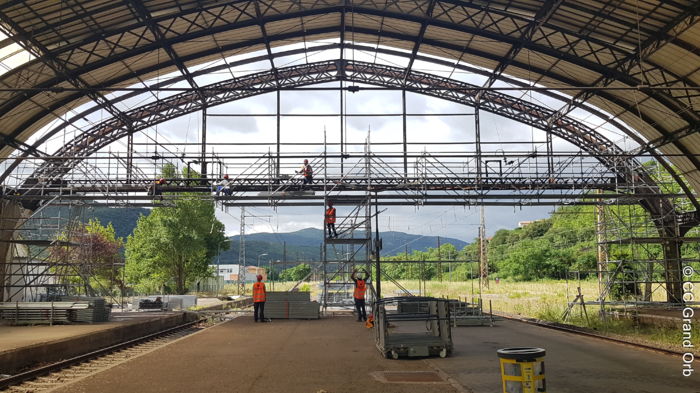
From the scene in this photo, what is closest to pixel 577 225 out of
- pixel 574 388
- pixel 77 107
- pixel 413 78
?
pixel 413 78

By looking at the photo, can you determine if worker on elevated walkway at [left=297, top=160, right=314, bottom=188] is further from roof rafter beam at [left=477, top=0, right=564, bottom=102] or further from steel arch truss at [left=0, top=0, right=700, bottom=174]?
roof rafter beam at [left=477, top=0, right=564, bottom=102]

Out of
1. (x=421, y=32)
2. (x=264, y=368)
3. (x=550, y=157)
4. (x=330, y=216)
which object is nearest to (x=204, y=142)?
(x=330, y=216)

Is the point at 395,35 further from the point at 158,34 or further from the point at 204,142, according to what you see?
the point at 204,142

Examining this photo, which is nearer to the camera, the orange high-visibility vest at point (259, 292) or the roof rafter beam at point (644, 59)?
the roof rafter beam at point (644, 59)

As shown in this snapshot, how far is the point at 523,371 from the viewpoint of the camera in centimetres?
673

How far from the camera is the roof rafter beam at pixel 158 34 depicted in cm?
1876

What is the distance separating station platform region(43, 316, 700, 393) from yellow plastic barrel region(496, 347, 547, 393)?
177 centimetres

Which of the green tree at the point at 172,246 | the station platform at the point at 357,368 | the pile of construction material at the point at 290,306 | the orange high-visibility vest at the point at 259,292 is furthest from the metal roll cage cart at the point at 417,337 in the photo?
the green tree at the point at 172,246

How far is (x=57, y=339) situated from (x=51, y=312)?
17.3ft

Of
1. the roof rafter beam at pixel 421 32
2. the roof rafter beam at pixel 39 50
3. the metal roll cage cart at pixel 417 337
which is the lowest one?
the metal roll cage cart at pixel 417 337

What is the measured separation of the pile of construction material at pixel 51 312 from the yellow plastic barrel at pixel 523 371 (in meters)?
17.5

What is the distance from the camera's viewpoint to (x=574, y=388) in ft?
28.9

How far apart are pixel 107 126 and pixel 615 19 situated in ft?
74.6

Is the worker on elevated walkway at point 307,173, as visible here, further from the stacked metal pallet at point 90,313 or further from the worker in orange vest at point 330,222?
the stacked metal pallet at point 90,313
